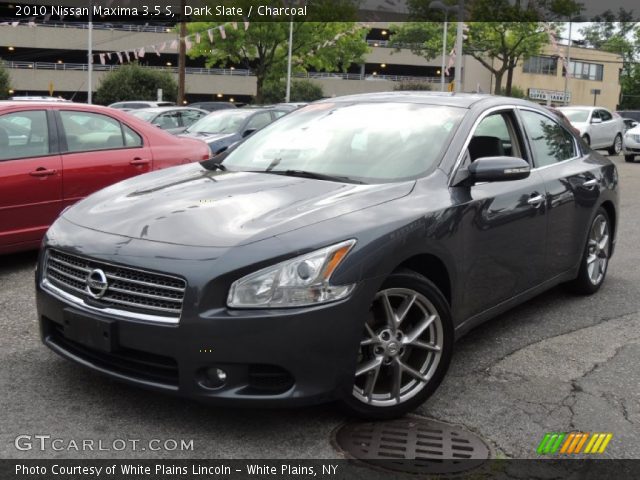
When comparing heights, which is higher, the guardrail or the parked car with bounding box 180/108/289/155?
the guardrail

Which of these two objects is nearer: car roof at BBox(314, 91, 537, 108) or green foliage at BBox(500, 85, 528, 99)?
car roof at BBox(314, 91, 537, 108)

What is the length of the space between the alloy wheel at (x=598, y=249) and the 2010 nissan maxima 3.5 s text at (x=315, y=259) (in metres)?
1.05

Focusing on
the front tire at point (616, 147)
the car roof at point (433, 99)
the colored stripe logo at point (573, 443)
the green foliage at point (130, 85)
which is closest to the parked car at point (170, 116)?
the car roof at point (433, 99)

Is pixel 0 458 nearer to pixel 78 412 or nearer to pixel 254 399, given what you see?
pixel 78 412

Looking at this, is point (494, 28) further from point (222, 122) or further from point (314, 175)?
point (314, 175)

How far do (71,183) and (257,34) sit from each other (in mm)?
39579

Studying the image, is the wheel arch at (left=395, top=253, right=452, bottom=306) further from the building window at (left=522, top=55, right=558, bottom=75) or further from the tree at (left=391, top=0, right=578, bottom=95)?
the building window at (left=522, top=55, right=558, bottom=75)

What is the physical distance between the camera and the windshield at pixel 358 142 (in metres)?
4.04

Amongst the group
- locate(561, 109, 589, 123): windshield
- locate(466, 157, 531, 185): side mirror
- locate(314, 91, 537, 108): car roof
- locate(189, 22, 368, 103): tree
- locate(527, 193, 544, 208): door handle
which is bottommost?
locate(527, 193, 544, 208): door handle

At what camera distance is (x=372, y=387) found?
3.33m

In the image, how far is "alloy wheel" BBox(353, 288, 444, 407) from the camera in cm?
333

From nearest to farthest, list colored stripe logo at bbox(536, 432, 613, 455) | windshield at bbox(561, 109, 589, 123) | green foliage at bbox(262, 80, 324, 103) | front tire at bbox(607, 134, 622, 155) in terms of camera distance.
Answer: colored stripe logo at bbox(536, 432, 613, 455) → windshield at bbox(561, 109, 589, 123) → front tire at bbox(607, 134, 622, 155) → green foliage at bbox(262, 80, 324, 103)

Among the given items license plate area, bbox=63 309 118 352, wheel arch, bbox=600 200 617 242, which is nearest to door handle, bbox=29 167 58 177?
license plate area, bbox=63 309 118 352

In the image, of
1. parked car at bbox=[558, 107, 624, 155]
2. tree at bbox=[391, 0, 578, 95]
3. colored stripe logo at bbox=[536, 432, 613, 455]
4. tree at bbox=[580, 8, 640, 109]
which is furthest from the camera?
tree at bbox=[580, 8, 640, 109]
